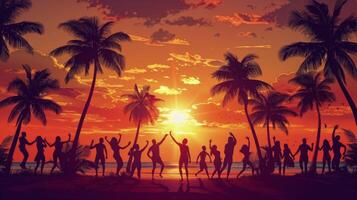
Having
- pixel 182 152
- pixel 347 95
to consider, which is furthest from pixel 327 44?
pixel 182 152

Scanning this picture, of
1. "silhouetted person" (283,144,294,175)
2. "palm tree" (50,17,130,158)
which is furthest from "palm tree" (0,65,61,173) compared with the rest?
"silhouetted person" (283,144,294,175)

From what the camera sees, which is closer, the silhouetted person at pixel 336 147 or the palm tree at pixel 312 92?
the silhouetted person at pixel 336 147

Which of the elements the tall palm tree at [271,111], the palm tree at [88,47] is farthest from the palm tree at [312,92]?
the palm tree at [88,47]

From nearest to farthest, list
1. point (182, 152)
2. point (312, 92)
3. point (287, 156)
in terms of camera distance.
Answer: point (182, 152), point (287, 156), point (312, 92)

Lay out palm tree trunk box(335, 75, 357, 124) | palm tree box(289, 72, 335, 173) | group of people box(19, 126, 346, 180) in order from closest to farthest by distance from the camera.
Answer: group of people box(19, 126, 346, 180), palm tree trunk box(335, 75, 357, 124), palm tree box(289, 72, 335, 173)

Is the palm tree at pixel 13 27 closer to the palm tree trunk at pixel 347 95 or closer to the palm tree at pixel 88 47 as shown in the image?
the palm tree at pixel 88 47

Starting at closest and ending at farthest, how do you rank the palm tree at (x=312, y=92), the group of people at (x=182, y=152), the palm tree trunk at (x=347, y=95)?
the group of people at (x=182, y=152), the palm tree trunk at (x=347, y=95), the palm tree at (x=312, y=92)

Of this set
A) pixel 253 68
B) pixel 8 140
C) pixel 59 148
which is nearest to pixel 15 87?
pixel 8 140

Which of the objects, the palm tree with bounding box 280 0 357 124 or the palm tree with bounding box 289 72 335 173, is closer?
the palm tree with bounding box 280 0 357 124

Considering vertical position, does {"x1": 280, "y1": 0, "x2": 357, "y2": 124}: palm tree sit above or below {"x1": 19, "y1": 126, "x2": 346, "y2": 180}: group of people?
above

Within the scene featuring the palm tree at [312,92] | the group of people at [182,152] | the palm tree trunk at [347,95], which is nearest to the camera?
the group of people at [182,152]

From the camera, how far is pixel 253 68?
3706 cm

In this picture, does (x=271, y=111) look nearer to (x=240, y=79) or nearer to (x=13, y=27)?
(x=240, y=79)

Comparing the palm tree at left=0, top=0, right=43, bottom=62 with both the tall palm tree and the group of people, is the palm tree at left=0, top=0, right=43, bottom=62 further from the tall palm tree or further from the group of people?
the tall palm tree
